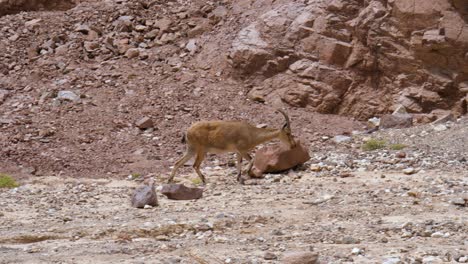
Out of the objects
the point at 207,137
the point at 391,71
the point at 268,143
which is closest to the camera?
the point at 207,137

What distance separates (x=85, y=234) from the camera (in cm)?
1175

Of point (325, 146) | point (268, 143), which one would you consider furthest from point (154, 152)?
point (325, 146)

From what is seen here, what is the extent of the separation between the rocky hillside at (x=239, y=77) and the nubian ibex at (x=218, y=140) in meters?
2.12

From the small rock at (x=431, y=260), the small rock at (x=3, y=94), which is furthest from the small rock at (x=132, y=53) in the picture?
the small rock at (x=431, y=260)

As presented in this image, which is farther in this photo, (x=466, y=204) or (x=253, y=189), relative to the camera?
(x=253, y=189)

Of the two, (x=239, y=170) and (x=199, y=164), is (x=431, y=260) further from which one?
(x=199, y=164)

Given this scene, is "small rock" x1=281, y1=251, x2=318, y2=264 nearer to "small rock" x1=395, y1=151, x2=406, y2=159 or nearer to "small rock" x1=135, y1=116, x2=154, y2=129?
"small rock" x1=395, y1=151, x2=406, y2=159

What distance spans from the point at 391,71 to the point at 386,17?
1318mm

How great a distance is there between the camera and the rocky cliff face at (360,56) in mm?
20281

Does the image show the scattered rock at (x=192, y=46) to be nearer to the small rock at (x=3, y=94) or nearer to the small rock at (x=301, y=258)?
the small rock at (x=3, y=94)

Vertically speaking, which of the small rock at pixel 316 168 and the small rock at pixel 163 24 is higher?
the small rock at pixel 316 168

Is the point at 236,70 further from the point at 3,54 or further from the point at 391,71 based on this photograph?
the point at 3,54

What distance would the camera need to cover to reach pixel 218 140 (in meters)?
16.3

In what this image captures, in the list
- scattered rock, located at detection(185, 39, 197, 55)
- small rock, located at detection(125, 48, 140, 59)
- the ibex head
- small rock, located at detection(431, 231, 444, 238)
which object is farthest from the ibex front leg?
small rock, located at detection(125, 48, 140, 59)
